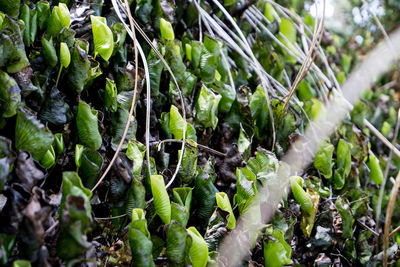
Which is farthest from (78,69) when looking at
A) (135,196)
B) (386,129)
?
(386,129)

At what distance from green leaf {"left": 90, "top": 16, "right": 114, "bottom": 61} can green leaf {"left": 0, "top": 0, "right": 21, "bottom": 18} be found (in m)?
0.13

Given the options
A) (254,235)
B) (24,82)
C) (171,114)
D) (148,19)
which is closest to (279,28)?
(148,19)

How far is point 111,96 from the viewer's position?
0.74 metres

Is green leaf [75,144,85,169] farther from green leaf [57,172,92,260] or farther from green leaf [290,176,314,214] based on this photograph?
green leaf [290,176,314,214]

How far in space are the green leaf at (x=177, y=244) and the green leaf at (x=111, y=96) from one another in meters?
0.25

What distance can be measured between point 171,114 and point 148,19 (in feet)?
0.83

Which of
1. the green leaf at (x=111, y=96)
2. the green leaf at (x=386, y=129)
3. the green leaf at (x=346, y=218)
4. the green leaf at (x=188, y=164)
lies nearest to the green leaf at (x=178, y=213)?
the green leaf at (x=188, y=164)

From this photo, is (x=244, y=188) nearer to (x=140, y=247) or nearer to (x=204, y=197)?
(x=204, y=197)

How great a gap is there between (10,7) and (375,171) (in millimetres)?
1018

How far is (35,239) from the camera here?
1.65 ft

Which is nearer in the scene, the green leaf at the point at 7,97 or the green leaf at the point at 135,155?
the green leaf at the point at 7,97

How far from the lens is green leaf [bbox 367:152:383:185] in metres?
Result: 1.19

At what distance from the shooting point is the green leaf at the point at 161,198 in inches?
26.1

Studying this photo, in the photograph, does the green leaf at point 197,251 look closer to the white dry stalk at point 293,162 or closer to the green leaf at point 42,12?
the white dry stalk at point 293,162
